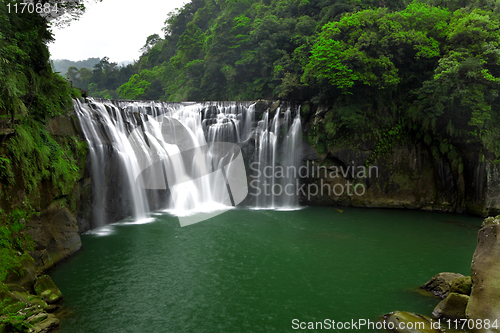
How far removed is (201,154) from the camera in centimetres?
2050

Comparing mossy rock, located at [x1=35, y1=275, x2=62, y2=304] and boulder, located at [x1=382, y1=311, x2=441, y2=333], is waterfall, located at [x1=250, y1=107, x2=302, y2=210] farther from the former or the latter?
mossy rock, located at [x1=35, y1=275, x2=62, y2=304]

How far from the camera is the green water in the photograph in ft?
26.3

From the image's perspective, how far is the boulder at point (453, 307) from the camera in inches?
290

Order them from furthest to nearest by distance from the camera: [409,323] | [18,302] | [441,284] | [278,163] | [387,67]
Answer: [278,163] < [387,67] < [441,284] < [409,323] < [18,302]

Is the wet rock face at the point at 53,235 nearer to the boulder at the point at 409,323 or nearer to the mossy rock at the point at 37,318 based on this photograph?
the mossy rock at the point at 37,318

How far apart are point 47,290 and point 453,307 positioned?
10.0 meters

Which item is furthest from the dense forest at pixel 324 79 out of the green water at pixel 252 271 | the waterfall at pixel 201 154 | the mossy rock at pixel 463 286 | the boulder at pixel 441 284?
the boulder at pixel 441 284

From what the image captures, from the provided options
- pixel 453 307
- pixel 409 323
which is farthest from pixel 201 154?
pixel 453 307

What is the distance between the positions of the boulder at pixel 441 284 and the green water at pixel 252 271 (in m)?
0.39

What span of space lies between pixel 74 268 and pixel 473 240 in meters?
15.7

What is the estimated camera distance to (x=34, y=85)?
34.1 ft

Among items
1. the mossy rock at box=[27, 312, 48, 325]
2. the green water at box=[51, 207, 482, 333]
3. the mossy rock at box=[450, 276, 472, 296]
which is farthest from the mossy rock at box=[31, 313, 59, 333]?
the mossy rock at box=[450, 276, 472, 296]

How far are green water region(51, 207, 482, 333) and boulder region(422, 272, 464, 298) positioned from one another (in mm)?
394

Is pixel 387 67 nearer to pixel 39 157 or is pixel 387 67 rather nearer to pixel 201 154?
pixel 201 154
